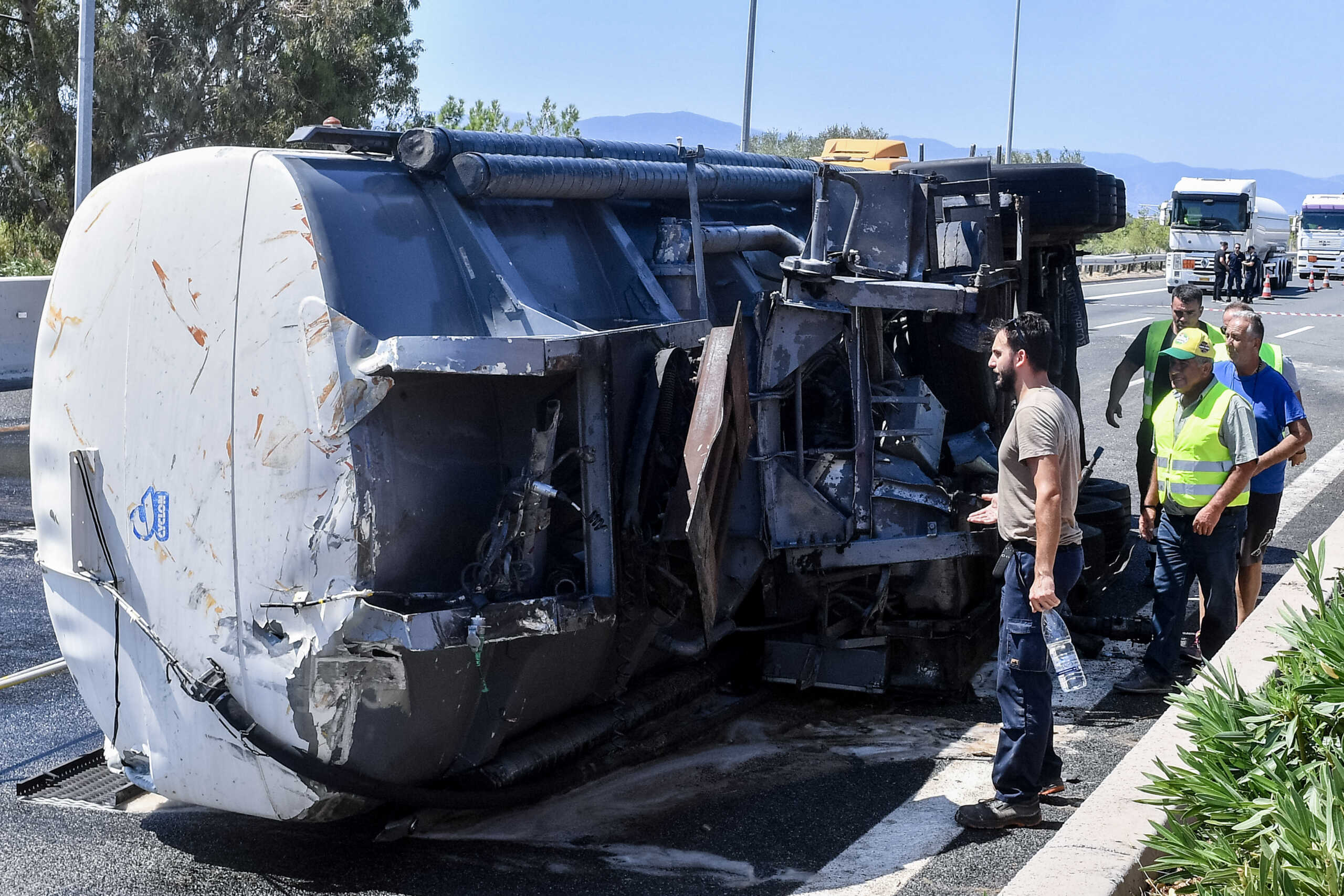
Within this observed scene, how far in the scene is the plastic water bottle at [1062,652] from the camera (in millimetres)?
4336

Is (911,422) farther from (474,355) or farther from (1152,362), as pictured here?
(474,355)

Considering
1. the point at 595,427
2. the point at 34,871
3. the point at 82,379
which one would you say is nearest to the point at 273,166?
the point at 82,379

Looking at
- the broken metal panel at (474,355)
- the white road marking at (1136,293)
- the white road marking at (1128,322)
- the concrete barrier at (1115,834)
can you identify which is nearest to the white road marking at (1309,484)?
the concrete barrier at (1115,834)

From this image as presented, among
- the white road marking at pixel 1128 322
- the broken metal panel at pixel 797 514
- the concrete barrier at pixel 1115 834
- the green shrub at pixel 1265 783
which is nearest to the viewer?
the green shrub at pixel 1265 783

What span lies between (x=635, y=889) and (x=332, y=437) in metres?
1.60

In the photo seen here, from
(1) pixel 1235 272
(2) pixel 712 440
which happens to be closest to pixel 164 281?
(2) pixel 712 440

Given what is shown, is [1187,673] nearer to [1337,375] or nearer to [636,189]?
[636,189]

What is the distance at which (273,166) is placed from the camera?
400 centimetres

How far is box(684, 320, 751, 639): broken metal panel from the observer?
4211mm

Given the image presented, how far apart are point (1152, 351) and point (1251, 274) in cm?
3391

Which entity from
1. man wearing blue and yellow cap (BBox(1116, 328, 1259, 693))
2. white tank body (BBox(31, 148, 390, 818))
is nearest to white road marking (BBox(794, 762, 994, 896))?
man wearing blue and yellow cap (BBox(1116, 328, 1259, 693))

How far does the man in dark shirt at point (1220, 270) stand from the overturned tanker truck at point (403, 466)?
33.8 metres

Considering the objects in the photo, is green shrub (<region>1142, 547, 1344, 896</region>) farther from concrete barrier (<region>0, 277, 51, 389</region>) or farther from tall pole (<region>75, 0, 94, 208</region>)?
tall pole (<region>75, 0, 94, 208</region>)

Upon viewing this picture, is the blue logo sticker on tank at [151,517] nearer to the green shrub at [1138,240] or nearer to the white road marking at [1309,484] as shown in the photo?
the white road marking at [1309,484]
